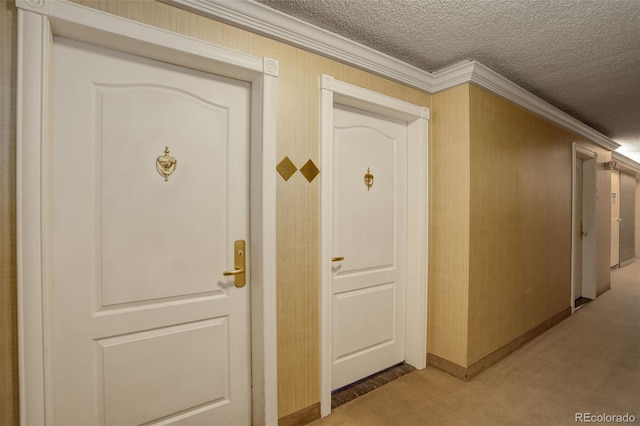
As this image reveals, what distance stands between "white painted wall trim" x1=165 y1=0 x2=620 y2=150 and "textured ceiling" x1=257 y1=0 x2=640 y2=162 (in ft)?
0.17

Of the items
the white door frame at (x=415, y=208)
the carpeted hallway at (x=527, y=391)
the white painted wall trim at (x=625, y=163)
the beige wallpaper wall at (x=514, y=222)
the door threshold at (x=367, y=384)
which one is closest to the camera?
the carpeted hallway at (x=527, y=391)

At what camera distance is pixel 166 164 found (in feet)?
5.17

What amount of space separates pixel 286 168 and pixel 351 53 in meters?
0.90

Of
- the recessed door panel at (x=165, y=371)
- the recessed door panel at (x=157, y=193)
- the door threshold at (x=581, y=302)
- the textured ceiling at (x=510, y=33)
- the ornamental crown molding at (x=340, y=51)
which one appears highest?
the textured ceiling at (x=510, y=33)

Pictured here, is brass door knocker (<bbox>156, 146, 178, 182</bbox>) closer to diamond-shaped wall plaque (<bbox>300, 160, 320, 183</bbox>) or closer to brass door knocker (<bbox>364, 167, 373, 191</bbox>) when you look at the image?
diamond-shaped wall plaque (<bbox>300, 160, 320, 183</bbox>)

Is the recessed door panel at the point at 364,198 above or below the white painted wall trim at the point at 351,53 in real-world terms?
below

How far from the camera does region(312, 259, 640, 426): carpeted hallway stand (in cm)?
196

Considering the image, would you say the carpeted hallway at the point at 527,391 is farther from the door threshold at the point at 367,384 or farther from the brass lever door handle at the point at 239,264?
the brass lever door handle at the point at 239,264

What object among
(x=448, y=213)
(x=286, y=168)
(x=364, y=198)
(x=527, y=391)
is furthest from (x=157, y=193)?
(x=527, y=391)

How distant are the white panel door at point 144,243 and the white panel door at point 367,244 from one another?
0.70 metres

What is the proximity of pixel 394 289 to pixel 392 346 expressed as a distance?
464 millimetres

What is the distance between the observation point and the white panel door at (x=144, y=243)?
1.36 metres

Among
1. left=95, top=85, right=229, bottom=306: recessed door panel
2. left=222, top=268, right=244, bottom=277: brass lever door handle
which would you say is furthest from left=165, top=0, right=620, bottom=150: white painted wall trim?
left=222, top=268, right=244, bottom=277: brass lever door handle

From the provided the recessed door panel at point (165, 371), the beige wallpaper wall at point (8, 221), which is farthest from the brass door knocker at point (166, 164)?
the recessed door panel at point (165, 371)
